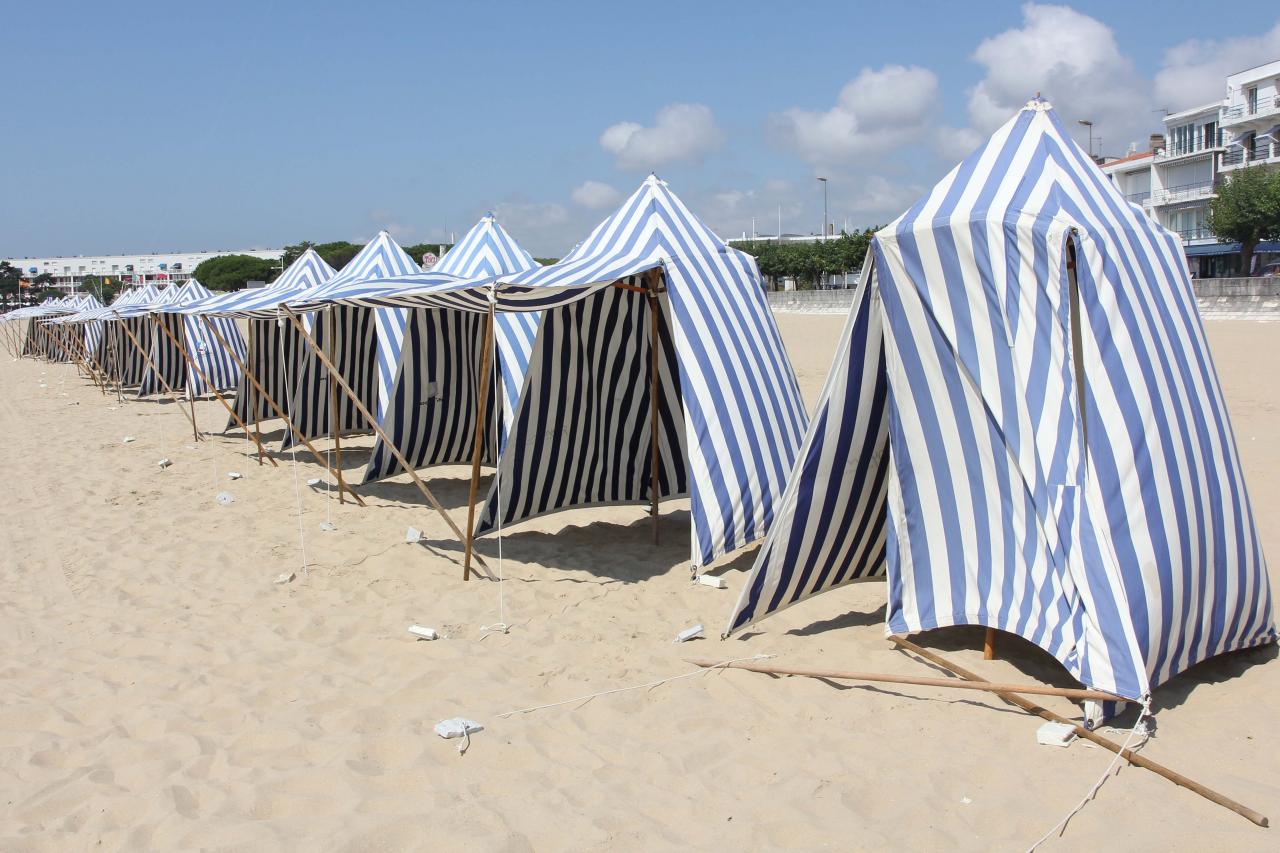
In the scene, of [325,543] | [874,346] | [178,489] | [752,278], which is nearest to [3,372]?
[178,489]

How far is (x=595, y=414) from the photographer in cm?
636

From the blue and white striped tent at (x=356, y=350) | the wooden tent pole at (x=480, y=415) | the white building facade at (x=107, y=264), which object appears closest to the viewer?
the wooden tent pole at (x=480, y=415)

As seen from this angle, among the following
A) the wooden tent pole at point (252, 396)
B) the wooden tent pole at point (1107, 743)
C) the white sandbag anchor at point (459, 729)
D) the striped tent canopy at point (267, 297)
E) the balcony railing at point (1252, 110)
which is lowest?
the wooden tent pole at point (1107, 743)

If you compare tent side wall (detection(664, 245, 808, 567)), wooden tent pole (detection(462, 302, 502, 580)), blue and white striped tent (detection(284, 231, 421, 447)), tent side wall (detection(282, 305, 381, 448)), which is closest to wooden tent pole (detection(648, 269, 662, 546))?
tent side wall (detection(664, 245, 808, 567))

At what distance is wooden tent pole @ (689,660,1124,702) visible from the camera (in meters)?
3.30

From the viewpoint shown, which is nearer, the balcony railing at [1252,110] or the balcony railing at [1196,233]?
the balcony railing at [1252,110]

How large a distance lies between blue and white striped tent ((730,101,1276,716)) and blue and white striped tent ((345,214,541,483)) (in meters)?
4.46

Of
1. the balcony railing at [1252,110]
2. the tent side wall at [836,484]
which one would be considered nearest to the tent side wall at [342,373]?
the tent side wall at [836,484]

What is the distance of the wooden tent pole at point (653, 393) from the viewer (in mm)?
5992

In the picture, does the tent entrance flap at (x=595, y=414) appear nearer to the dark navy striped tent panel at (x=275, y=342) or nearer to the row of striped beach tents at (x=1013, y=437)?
the row of striped beach tents at (x=1013, y=437)

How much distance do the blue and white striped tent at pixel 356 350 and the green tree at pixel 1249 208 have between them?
1337 inches

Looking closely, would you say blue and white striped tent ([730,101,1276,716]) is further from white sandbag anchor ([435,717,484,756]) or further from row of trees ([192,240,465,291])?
row of trees ([192,240,465,291])

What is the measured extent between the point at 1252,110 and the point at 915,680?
4533 centimetres

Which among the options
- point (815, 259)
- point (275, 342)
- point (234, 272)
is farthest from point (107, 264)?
point (275, 342)
